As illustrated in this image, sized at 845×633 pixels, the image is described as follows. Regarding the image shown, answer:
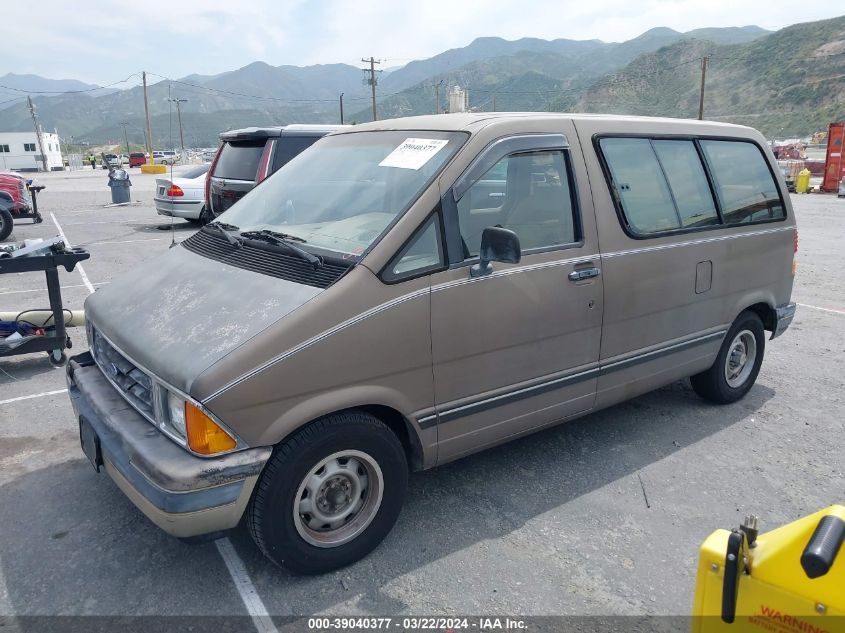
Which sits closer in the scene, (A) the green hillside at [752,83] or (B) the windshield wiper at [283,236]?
(B) the windshield wiper at [283,236]

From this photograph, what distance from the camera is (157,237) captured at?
43.4 ft

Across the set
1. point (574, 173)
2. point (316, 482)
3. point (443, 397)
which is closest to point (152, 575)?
point (316, 482)

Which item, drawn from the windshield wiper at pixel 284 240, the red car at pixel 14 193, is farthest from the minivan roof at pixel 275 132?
the red car at pixel 14 193

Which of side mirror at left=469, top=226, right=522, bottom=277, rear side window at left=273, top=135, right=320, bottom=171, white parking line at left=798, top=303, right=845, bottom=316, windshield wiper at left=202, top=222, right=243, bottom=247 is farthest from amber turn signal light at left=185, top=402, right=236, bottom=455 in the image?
white parking line at left=798, top=303, right=845, bottom=316

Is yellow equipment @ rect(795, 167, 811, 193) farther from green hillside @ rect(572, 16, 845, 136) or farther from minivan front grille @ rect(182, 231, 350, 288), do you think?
green hillside @ rect(572, 16, 845, 136)

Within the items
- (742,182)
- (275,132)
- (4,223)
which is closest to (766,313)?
(742,182)

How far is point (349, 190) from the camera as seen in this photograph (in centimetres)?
339

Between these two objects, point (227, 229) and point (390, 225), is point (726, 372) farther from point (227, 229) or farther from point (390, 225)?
point (227, 229)

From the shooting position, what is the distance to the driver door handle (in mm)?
3463

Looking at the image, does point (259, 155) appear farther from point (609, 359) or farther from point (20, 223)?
point (20, 223)

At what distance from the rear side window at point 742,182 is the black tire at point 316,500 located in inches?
119

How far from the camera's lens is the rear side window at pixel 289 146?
28.0 feet

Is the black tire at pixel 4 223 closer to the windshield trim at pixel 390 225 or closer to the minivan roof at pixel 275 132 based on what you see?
the minivan roof at pixel 275 132

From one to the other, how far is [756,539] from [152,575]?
8.10 ft
